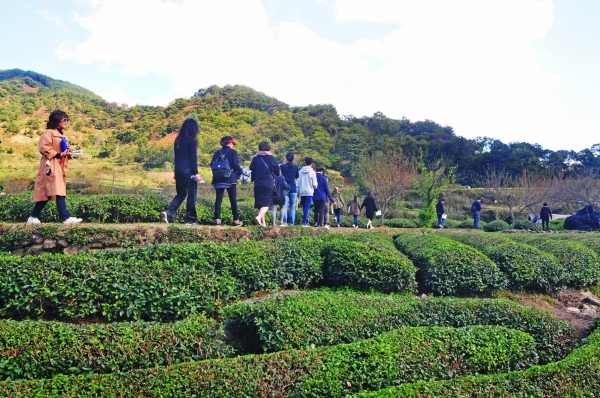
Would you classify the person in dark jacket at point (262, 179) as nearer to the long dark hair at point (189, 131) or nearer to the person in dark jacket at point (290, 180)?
the long dark hair at point (189, 131)

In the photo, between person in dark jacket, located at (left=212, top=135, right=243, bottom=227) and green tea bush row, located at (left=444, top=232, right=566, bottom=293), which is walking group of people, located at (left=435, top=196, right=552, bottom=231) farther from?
person in dark jacket, located at (left=212, top=135, right=243, bottom=227)

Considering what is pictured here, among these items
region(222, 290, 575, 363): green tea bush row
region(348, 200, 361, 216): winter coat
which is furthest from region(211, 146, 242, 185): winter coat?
region(348, 200, 361, 216): winter coat

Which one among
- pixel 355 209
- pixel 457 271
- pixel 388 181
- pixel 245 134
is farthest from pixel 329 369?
pixel 245 134

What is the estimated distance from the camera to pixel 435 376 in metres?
4.91

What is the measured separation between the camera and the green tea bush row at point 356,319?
5184mm

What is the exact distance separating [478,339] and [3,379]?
4881 millimetres

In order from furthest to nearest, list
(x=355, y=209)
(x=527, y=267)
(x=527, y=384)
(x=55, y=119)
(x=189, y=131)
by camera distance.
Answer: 1. (x=355, y=209)
2. (x=527, y=267)
3. (x=189, y=131)
4. (x=55, y=119)
5. (x=527, y=384)

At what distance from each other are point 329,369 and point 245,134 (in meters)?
52.3

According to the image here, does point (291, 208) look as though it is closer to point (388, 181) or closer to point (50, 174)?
point (50, 174)

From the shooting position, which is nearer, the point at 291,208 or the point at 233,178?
the point at 233,178

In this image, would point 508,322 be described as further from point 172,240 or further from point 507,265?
point 172,240

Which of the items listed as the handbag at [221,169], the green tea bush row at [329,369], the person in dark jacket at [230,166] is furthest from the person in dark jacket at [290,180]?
the green tea bush row at [329,369]

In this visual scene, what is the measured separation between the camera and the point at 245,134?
2184 inches

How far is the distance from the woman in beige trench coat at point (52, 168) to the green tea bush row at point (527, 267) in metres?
8.06
